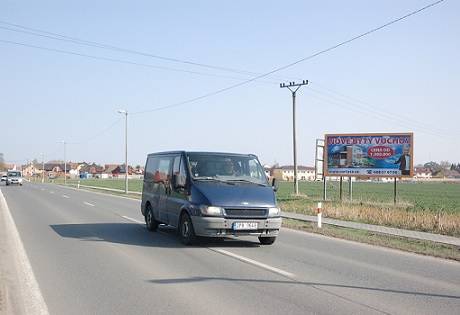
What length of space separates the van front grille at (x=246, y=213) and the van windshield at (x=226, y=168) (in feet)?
2.88

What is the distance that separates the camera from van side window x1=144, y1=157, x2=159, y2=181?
15.0 m

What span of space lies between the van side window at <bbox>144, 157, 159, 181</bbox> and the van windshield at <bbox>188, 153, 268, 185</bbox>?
8.45 ft

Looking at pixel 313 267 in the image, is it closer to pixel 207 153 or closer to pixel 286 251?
pixel 286 251

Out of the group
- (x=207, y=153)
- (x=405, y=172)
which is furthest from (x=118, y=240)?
(x=405, y=172)

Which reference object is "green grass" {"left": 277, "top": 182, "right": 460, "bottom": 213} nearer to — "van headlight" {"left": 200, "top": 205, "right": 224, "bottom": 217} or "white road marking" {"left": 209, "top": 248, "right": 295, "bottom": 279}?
"van headlight" {"left": 200, "top": 205, "right": 224, "bottom": 217}

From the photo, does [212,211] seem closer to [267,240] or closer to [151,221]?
[267,240]

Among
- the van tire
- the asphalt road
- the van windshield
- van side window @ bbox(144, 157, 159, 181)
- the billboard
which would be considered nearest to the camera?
the asphalt road

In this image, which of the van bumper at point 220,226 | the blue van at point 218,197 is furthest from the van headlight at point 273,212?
the van bumper at point 220,226

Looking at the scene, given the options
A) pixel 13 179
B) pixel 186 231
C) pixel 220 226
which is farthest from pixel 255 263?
pixel 13 179

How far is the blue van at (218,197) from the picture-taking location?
1129cm

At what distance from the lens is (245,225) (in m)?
11.4

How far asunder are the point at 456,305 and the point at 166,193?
8010 mm

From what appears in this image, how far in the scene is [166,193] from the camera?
13.5 m

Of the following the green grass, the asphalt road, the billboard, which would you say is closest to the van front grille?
the asphalt road
